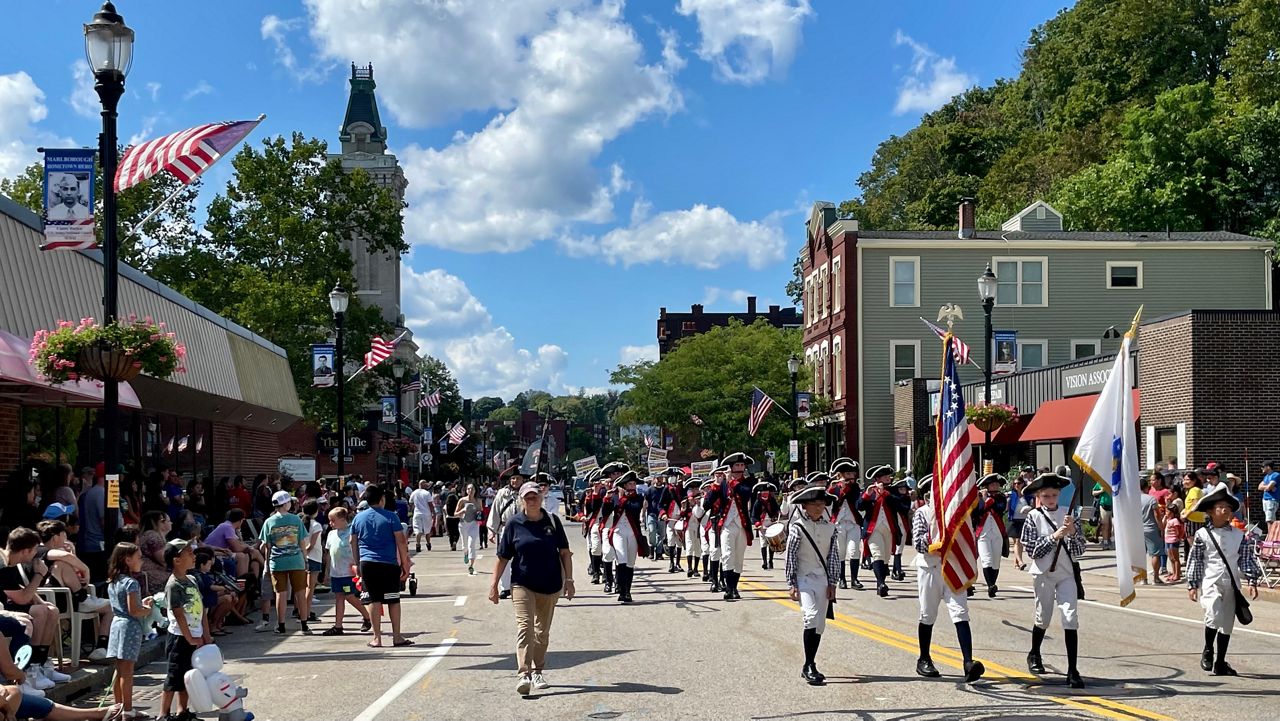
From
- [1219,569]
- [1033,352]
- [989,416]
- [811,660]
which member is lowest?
[811,660]

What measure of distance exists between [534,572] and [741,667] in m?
2.29

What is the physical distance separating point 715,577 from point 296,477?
1970 centimetres

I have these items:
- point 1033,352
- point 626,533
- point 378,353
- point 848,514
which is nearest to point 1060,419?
point 1033,352

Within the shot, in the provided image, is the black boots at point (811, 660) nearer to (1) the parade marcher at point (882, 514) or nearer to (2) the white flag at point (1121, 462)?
(2) the white flag at point (1121, 462)

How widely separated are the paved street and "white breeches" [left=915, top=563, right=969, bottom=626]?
52 cm

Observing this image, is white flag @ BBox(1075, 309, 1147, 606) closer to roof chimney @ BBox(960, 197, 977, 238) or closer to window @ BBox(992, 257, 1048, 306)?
window @ BBox(992, 257, 1048, 306)

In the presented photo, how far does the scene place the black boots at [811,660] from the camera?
11.2 metres

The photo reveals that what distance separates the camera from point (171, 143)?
17.3 metres

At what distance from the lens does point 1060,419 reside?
37.0 m

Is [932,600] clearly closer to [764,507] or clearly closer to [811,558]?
[811,558]

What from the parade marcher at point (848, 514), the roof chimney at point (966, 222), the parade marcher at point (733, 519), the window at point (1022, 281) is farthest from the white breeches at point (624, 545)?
the roof chimney at point (966, 222)

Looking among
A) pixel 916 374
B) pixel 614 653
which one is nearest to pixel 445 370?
pixel 916 374

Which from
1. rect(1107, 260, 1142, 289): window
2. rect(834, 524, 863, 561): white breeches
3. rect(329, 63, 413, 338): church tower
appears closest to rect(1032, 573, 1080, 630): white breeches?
rect(834, 524, 863, 561): white breeches

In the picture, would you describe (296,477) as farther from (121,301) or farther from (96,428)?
(121,301)
